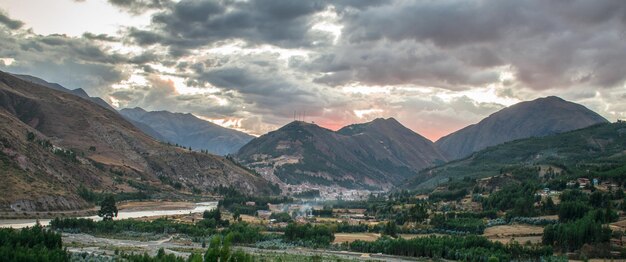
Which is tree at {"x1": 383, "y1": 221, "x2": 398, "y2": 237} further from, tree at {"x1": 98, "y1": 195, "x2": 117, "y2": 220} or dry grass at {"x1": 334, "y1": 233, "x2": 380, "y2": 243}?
tree at {"x1": 98, "y1": 195, "x2": 117, "y2": 220}

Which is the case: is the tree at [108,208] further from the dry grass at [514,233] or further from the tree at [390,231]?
the dry grass at [514,233]

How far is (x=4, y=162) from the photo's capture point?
19038cm

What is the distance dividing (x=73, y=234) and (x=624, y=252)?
14291 centimetres

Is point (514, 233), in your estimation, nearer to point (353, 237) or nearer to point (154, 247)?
point (353, 237)

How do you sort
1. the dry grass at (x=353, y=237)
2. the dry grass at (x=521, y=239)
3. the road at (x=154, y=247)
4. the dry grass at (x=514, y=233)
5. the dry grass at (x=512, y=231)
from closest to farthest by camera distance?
1. the road at (x=154, y=247)
2. the dry grass at (x=521, y=239)
3. the dry grass at (x=514, y=233)
4. the dry grass at (x=353, y=237)
5. the dry grass at (x=512, y=231)

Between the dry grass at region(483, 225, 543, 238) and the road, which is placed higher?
the dry grass at region(483, 225, 543, 238)

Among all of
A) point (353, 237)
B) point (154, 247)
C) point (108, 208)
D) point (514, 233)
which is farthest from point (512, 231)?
point (108, 208)

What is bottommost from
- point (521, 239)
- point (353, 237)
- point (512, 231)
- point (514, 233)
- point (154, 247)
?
point (353, 237)

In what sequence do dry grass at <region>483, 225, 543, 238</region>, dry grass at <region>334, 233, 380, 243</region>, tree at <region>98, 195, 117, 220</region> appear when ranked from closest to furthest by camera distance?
dry grass at <region>334, 233, 380, 243</region> → dry grass at <region>483, 225, 543, 238</region> → tree at <region>98, 195, 117, 220</region>

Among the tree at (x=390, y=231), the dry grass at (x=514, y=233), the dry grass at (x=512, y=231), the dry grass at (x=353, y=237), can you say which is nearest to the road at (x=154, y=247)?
the dry grass at (x=353, y=237)

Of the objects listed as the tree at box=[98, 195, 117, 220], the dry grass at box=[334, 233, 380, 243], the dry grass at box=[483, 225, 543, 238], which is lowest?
the dry grass at box=[334, 233, 380, 243]

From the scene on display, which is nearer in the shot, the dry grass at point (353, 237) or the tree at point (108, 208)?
the dry grass at point (353, 237)

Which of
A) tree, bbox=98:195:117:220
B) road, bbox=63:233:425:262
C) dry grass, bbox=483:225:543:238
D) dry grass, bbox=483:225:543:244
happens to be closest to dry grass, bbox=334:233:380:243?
road, bbox=63:233:425:262

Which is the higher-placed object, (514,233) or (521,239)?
(514,233)
